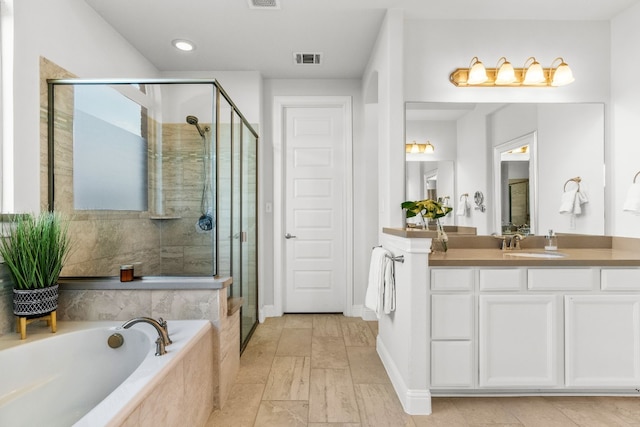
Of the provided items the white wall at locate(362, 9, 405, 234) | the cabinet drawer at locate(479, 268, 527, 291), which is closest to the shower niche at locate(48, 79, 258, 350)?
the white wall at locate(362, 9, 405, 234)

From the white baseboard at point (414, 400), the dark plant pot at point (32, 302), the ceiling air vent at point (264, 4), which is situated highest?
the ceiling air vent at point (264, 4)

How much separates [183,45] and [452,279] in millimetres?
2798

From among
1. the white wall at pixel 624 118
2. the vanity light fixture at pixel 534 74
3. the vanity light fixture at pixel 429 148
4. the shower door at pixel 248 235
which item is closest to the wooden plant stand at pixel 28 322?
A: the shower door at pixel 248 235

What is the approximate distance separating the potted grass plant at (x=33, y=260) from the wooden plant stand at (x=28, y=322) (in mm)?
23

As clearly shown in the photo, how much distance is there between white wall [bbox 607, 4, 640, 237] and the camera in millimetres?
2379

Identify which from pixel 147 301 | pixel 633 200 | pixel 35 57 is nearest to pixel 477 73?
pixel 633 200

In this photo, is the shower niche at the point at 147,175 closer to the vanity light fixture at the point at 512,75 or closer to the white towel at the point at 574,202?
the vanity light fixture at the point at 512,75

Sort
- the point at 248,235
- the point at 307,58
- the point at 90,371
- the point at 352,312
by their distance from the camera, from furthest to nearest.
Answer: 1. the point at 352,312
2. the point at 307,58
3. the point at 248,235
4. the point at 90,371

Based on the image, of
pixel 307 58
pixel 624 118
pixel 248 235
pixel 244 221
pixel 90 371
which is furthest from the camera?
pixel 307 58

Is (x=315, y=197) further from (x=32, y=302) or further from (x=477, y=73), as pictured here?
(x=32, y=302)

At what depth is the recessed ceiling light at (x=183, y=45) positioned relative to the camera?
2.89m

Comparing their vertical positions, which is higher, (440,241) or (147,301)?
(440,241)

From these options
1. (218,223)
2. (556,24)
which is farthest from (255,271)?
(556,24)

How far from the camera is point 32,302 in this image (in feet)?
5.52
